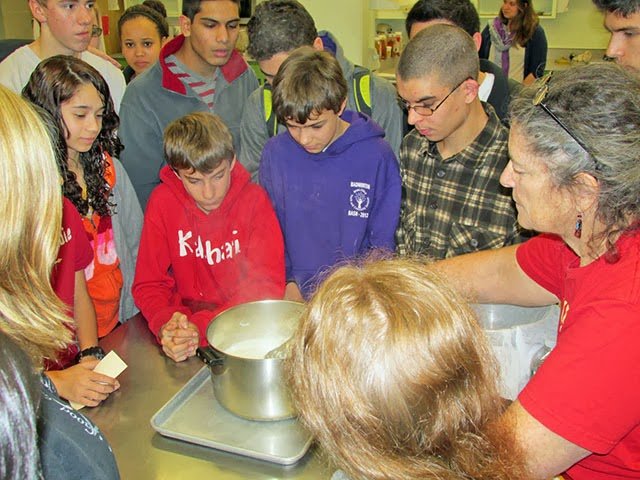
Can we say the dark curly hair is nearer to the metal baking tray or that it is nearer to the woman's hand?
the woman's hand

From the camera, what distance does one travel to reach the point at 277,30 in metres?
2.18

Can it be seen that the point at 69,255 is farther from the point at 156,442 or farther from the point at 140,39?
the point at 140,39

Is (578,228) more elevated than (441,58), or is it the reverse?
(441,58)

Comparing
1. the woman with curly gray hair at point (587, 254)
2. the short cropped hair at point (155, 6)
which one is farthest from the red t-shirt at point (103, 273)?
the short cropped hair at point (155, 6)

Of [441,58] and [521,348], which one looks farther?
[441,58]

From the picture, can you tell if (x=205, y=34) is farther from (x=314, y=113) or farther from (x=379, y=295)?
(x=379, y=295)

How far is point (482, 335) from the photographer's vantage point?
81cm

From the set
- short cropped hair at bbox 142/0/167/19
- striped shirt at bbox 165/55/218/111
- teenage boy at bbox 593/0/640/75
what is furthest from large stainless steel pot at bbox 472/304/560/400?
short cropped hair at bbox 142/0/167/19

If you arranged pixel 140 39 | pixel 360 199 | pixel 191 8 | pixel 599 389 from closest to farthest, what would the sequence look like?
pixel 599 389 → pixel 360 199 → pixel 191 8 → pixel 140 39

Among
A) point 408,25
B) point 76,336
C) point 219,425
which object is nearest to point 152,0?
point 408,25

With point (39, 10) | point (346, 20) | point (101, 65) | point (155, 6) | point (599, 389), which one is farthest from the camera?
point (346, 20)

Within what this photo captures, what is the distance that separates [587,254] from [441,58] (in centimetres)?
87

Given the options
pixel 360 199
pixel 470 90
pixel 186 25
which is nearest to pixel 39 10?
pixel 186 25

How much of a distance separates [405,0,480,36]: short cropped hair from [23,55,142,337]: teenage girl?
4.38ft
